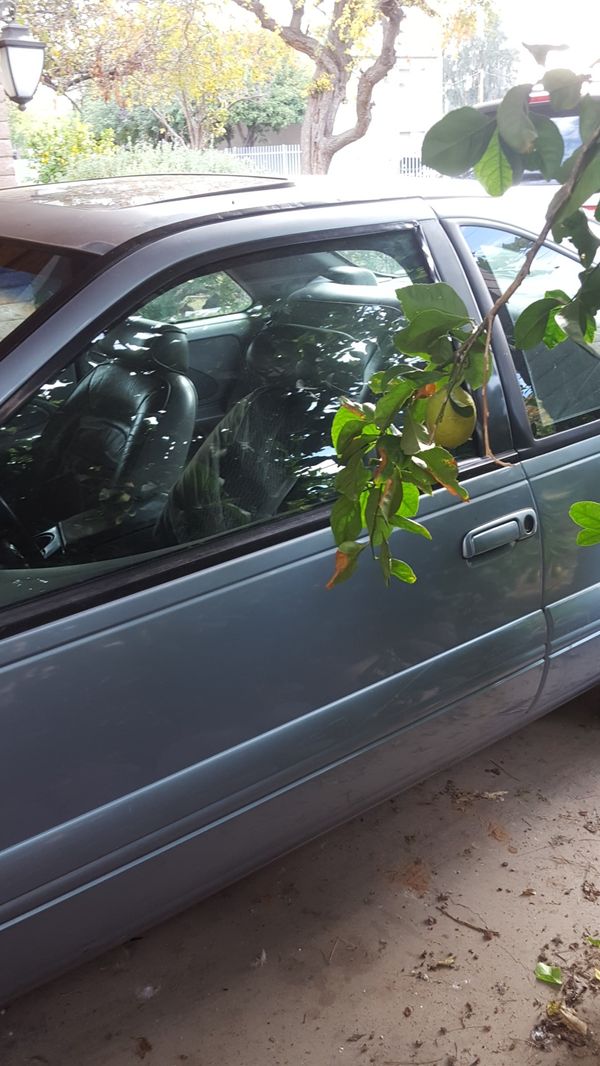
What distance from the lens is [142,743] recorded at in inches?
72.5

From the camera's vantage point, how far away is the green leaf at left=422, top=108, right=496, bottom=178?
3.54 ft

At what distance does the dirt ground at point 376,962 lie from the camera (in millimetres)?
2148

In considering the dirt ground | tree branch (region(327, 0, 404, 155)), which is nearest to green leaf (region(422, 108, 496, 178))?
the dirt ground

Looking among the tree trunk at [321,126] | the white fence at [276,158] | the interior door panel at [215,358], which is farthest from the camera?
the white fence at [276,158]

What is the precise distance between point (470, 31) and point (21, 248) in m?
15.3

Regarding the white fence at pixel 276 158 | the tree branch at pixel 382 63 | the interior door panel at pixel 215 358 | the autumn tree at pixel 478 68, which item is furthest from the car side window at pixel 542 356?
the autumn tree at pixel 478 68

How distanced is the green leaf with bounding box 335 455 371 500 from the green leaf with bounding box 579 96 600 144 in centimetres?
46

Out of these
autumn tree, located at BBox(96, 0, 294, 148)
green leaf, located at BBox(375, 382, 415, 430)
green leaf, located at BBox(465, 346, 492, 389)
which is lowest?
green leaf, located at BBox(375, 382, 415, 430)

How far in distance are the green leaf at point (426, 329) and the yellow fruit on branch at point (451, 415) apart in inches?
2.4

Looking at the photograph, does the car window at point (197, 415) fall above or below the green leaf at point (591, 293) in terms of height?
below

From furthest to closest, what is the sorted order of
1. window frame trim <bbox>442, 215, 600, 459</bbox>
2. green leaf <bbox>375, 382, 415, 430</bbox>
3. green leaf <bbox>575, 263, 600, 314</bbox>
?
window frame trim <bbox>442, 215, 600, 459</bbox>, green leaf <bbox>375, 382, 415, 430</bbox>, green leaf <bbox>575, 263, 600, 314</bbox>

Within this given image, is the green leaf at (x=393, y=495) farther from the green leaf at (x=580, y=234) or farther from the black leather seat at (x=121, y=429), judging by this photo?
the black leather seat at (x=121, y=429)

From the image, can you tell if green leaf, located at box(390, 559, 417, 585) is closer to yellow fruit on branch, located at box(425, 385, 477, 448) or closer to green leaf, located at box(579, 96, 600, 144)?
yellow fruit on branch, located at box(425, 385, 477, 448)

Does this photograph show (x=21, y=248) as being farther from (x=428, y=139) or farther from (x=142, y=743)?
(x=428, y=139)
